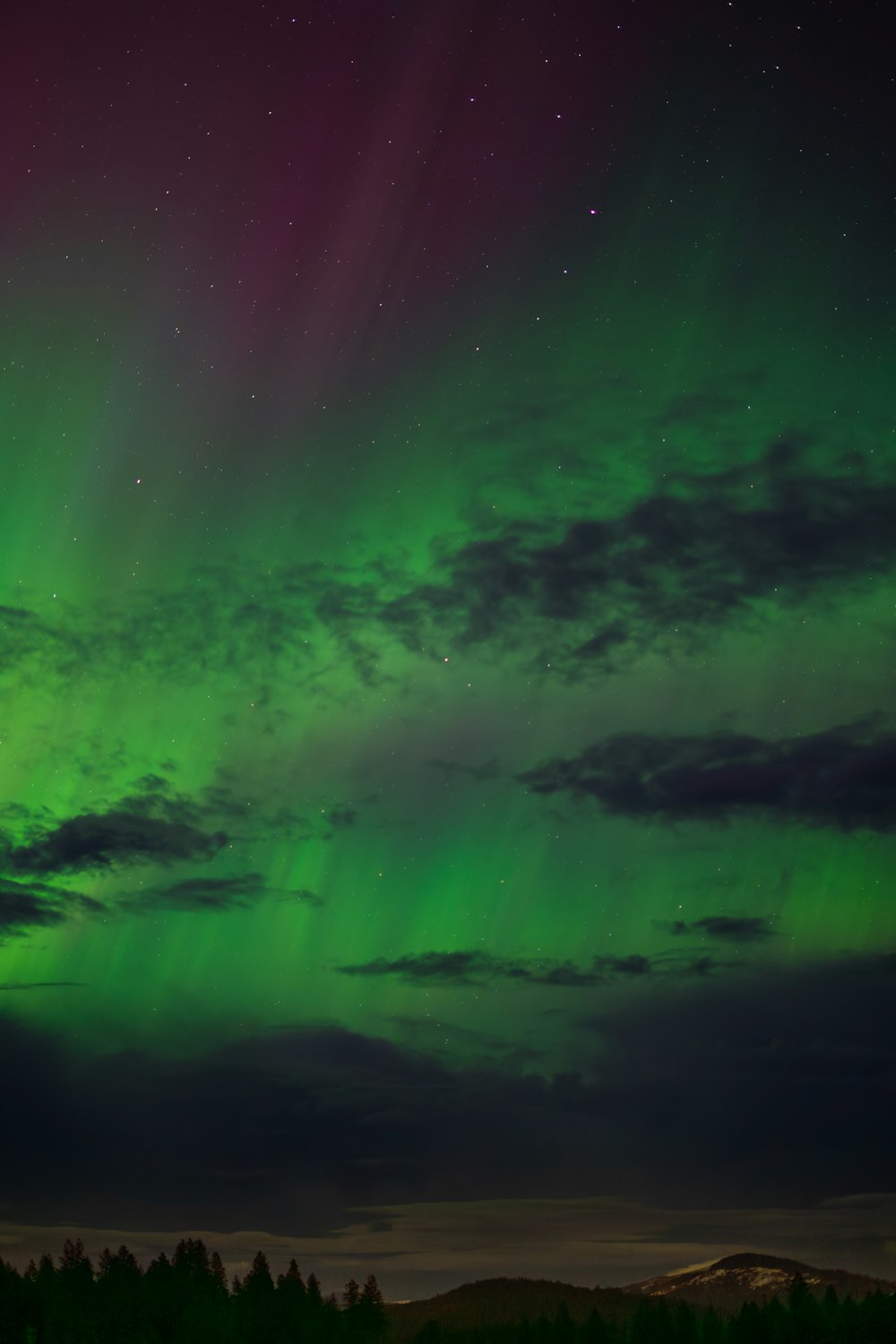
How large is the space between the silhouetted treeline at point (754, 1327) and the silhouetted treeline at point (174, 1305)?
22438 mm

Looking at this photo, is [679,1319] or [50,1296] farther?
[679,1319]

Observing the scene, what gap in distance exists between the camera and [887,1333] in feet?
509

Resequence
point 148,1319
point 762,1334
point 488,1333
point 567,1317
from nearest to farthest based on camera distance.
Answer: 1. point 148,1319
2. point 762,1334
3. point 567,1317
4. point 488,1333

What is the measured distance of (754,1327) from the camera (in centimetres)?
16538

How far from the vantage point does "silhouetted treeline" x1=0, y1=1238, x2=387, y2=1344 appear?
144750mm

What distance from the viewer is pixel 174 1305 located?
15662 centimetres

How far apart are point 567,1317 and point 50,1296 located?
70.2m

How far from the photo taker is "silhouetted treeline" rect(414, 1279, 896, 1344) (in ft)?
516

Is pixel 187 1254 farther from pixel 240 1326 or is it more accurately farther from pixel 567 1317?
pixel 567 1317

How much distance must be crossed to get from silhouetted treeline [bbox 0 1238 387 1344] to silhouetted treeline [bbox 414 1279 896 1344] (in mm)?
22438

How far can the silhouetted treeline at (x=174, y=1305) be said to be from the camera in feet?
475

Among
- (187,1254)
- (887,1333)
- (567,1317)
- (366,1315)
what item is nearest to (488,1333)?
(567,1317)

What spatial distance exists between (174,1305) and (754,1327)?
6912 cm

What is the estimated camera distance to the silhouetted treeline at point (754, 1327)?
157375mm
